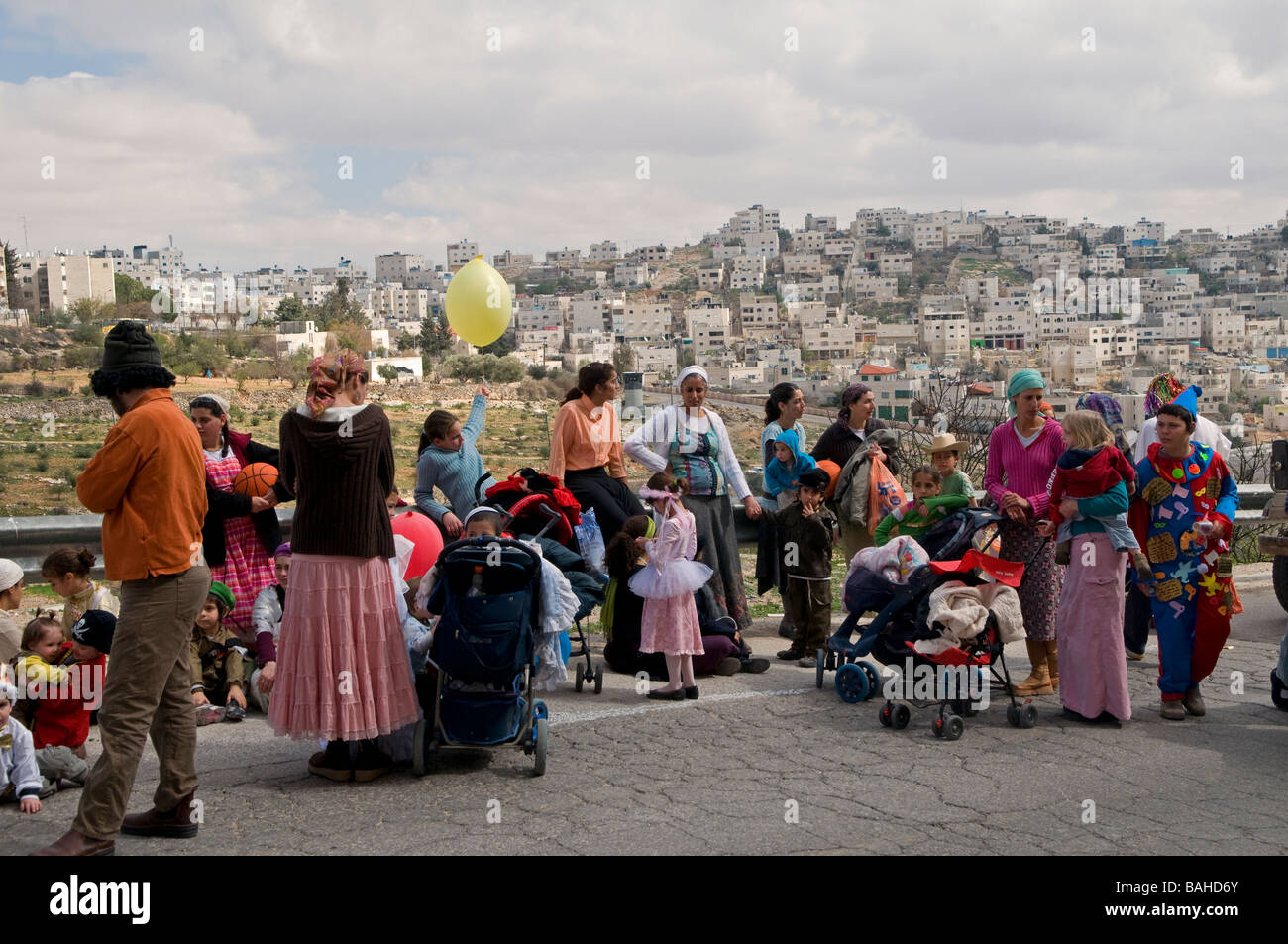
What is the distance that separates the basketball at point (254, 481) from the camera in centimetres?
720

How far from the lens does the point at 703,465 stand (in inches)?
332

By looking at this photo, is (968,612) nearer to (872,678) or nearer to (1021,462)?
(872,678)

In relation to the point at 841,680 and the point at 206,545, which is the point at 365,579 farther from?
the point at 841,680

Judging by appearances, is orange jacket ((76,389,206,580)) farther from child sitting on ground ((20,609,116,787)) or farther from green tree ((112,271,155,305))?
green tree ((112,271,155,305))

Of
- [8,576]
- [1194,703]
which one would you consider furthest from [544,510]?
[1194,703]

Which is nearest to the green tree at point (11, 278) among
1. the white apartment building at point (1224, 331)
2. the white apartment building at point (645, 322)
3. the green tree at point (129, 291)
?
the green tree at point (129, 291)

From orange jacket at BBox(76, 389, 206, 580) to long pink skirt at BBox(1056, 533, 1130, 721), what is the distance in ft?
15.3


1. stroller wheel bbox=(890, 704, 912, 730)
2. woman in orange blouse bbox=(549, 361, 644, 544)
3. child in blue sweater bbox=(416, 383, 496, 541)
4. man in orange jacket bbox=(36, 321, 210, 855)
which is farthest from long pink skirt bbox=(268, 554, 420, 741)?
woman in orange blouse bbox=(549, 361, 644, 544)

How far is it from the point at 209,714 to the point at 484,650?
6.32ft

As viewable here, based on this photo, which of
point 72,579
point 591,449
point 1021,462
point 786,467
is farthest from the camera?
point 786,467

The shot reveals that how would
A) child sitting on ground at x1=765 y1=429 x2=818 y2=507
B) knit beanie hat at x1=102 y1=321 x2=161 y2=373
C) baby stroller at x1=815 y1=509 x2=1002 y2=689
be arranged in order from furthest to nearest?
child sitting on ground at x1=765 y1=429 x2=818 y2=507 → baby stroller at x1=815 y1=509 x2=1002 y2=689 → knit beanie hat at x1=102 y1=321 x2=161 y2=373

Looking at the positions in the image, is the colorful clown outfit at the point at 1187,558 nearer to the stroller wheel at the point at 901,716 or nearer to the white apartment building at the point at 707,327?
the stroller wheel at the point at 901,716

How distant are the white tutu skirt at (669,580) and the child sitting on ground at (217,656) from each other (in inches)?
90.3

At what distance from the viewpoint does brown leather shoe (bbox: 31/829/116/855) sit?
14.5ft
